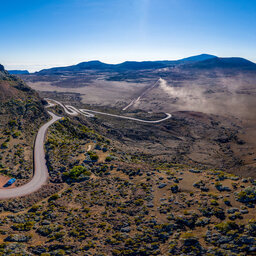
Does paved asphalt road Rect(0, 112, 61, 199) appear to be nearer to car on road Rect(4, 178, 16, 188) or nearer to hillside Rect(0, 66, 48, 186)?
hillside Rect(0, 66, 48, 186)

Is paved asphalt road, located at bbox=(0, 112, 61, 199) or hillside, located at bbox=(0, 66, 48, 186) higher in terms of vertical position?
hillside, located at bbox=(0, 66, 48, 186)

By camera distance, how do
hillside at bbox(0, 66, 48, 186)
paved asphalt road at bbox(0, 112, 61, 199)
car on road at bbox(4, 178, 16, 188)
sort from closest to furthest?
paved asphalt road at bbox(0, 112, 61, 199) → car on road at bbox(4, 178, 16, 188) → hillside at bbox(0, 66, 48, 186)

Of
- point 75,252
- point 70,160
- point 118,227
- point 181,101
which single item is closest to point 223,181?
point 118,227

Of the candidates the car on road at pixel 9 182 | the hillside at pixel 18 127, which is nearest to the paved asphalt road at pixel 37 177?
the hillside at pixel 18 127

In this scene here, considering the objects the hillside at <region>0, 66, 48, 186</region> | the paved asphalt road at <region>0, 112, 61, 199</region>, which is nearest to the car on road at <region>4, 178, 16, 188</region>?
the hillside at <region>0, 66, 48, 186</region>

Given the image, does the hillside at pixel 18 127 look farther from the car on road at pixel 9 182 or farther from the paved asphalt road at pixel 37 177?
the paved asphalt road at pixel 37 177

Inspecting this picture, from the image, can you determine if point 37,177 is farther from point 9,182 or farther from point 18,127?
point 18,127

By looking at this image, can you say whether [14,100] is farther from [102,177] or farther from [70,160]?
[102,177]

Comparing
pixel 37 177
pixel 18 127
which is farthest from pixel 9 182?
pixel 18 127
